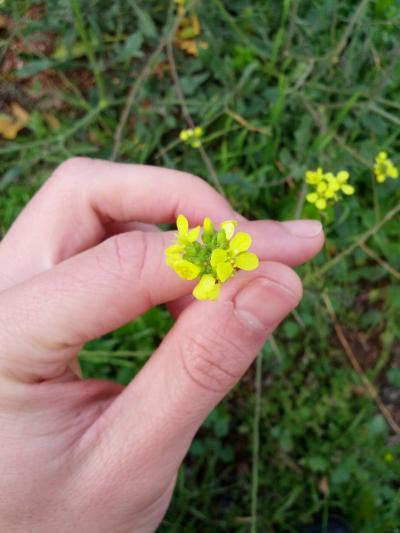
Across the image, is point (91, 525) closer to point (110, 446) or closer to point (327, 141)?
point (110, 446)

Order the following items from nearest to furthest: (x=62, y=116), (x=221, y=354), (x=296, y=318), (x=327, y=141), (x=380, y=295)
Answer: (x=221, y=354)
(x=327, y=141)
(x=296, y=318)
(x=380, y=295)
(x=62, y=116)

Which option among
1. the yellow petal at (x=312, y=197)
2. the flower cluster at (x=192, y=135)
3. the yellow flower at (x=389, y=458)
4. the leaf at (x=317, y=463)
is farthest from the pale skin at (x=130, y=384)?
the yellow flower at (x=389, y=458)

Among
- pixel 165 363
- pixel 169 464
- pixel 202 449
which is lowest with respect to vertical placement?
pixel 202 449

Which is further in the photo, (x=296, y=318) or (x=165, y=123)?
(x=165, y=123)

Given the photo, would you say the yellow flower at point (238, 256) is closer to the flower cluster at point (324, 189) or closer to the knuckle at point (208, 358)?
the knuckle at point (208, 358)

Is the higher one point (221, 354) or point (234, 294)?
point (234, 294)

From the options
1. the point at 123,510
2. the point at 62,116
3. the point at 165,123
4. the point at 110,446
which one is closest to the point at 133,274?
the point at 110,446
